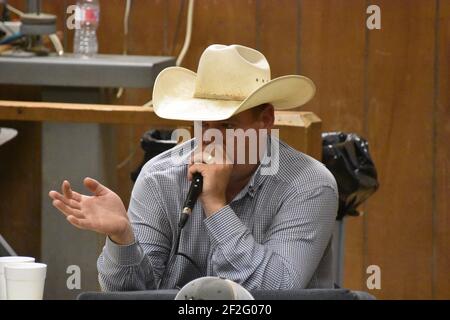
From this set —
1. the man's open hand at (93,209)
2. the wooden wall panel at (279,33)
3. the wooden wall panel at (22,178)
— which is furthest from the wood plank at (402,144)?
the man's open hand at (93,209)

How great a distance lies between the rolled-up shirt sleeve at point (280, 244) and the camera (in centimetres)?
262

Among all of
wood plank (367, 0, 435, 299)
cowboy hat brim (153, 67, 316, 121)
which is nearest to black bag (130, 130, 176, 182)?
cowboy hat brim (153, 67, 316, 121)

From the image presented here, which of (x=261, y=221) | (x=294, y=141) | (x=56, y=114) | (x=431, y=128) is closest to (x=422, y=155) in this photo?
(x=431, y=128)

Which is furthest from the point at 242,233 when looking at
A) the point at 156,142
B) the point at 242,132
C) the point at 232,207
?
the point at 156,142

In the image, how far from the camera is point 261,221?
2779mm

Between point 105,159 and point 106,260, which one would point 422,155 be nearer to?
point 105,159

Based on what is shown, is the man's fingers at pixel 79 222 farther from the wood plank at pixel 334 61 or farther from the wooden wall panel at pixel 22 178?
the wooden wall panel at pixel 22 178

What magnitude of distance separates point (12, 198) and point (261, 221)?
2545mm

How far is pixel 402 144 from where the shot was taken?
4.84 meters

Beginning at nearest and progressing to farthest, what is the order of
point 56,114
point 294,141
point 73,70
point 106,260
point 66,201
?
point 66,201
point 106,260
point 294,141
point 56,114
point 73,70

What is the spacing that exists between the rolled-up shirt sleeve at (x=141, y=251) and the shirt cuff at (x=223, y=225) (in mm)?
183

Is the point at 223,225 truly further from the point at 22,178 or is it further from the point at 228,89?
the point at 22,178

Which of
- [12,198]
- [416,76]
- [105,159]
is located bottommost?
[12,198]

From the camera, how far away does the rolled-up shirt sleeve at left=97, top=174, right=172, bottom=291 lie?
2.60 meters
